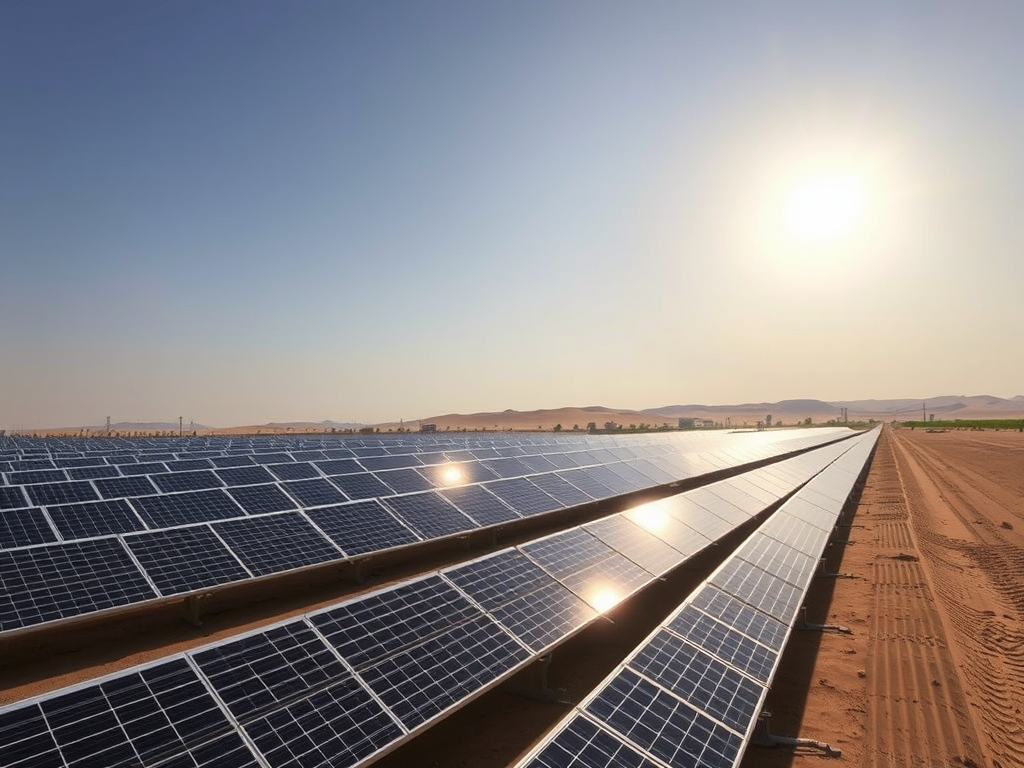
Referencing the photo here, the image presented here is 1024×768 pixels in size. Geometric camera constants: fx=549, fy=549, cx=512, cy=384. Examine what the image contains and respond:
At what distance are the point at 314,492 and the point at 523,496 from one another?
249 inches

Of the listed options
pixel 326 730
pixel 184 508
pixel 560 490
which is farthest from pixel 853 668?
pixel 184 508

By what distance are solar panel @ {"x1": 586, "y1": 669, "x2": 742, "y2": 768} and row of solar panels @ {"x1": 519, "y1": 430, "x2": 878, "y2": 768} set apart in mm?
11

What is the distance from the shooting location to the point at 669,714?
5.73 meters

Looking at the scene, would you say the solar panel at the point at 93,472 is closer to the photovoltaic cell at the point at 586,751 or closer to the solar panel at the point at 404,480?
the solar panel at the point at 404,480

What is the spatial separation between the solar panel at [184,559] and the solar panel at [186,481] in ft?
13.8

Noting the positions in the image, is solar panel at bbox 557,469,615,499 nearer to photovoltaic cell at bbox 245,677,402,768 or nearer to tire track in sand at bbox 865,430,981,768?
tire track in sand at bbox 865,430,981,768

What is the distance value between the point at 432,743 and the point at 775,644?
5.05 metres

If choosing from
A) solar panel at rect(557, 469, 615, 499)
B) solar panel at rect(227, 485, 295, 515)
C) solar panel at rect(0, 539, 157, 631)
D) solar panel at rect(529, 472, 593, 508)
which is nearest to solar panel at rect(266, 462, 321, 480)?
solar panel at rect(227, 485, 295, 515)

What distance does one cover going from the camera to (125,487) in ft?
48.6

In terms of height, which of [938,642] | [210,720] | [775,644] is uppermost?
[210,720]

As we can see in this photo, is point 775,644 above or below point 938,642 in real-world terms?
above

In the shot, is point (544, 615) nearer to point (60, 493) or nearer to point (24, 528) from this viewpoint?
point (24, 528)

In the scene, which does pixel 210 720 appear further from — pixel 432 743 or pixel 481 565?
pixel 481 565

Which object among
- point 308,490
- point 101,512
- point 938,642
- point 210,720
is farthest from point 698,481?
point 210,720
